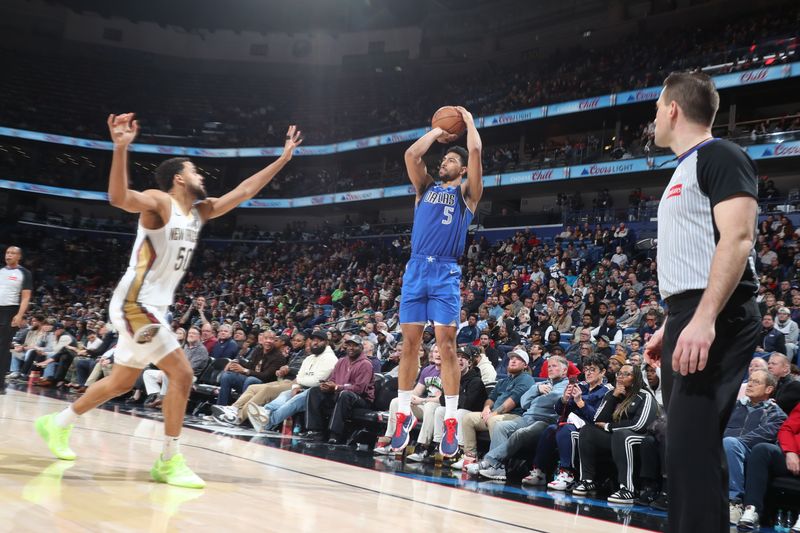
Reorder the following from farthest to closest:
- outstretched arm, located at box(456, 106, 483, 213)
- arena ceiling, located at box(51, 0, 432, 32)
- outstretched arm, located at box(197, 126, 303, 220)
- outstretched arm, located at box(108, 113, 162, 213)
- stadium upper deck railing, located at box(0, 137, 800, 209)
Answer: arena ceiling, located at box(51, 0, 432, 32), stadium upper deck railing, located at box(0, 137, 800, 209), outstretched arm, located at box(456, 106, 483, 213), outstretched arm, located at box(197, 126, 303, 220), outstretched arm, located at box(108, 113, 162, 213)

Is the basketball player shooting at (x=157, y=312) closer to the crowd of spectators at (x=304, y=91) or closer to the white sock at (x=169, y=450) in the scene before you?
the white sock at (x=169, y=450)

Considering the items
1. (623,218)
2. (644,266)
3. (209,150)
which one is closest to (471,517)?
(644,266)

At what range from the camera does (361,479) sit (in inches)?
181

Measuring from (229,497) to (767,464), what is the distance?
13.3 ft

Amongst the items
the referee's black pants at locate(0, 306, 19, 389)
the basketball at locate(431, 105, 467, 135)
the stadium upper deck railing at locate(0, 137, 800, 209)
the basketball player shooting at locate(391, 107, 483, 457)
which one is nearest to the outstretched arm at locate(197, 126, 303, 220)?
the basketball player shooting at locate(391, 107, 483, 457)

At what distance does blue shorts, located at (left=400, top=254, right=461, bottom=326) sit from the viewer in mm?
5238

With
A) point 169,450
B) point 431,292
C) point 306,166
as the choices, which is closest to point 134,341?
point 169,450

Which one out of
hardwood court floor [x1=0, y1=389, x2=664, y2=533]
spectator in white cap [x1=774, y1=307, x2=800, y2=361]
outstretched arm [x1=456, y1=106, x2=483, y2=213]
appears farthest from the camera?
spectator in white cap [x1=774, y1=307, x2=800, y2=361]

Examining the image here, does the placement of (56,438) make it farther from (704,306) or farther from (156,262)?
(704,306)

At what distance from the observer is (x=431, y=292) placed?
528cm

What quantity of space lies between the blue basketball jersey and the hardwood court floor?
1.73 m

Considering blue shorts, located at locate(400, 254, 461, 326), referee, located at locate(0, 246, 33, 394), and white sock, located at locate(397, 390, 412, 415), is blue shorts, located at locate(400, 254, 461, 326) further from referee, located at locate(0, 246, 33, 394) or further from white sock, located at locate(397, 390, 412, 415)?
referee, located at locate(0, 246, 33, 394)

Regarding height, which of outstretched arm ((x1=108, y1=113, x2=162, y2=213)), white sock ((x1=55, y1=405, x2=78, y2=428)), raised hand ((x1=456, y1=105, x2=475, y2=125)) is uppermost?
raised hand ((x1=456, y1=105, x2=475, y2=125))

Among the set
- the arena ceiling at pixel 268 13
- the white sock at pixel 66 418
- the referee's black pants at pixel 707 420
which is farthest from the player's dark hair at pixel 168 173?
the arena ceiling at pixel 268 13
